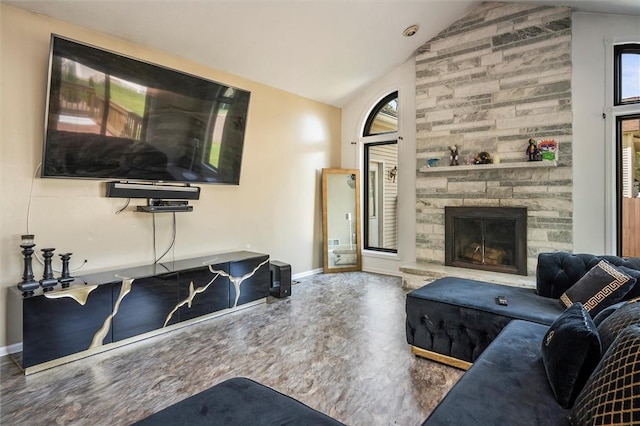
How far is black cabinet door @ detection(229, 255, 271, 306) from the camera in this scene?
3959 millimetres

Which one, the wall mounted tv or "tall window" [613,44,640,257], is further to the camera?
"tall window" [613,44,640,257]

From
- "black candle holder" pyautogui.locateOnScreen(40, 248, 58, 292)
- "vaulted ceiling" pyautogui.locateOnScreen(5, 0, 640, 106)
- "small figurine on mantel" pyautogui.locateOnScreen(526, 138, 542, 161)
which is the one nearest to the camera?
"black candle holder" pyautogui.locateOnScreen(40, 248, 58, 292)

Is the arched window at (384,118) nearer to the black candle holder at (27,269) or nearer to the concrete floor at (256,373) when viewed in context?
the concrete floor at (256,373)

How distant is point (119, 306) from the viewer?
3008 mm

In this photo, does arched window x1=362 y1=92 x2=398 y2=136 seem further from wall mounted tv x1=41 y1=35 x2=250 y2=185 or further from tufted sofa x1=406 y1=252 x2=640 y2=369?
tufted sofa x1=406 y1=252 x2=640 y2=369

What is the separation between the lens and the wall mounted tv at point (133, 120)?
2967 mm

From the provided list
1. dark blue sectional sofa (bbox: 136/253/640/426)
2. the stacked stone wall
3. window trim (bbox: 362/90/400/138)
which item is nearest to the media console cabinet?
dark blue sectional sofa (bbox: 136/253/640/426)

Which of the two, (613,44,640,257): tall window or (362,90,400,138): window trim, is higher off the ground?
(362,90,400,138): window trim

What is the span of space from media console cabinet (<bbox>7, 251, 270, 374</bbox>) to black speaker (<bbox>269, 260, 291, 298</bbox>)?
Result: 0.47 meters

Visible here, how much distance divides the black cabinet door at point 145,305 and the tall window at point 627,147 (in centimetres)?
496

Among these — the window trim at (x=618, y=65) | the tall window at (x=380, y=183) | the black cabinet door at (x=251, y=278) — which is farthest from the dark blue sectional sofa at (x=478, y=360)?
the tall window at (x=380, y=183)

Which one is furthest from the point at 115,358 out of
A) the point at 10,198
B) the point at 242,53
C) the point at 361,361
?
the point at 242,53

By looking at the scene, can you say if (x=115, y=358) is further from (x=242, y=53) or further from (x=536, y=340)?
(x=242, y=53)

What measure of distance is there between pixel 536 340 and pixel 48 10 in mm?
4542
